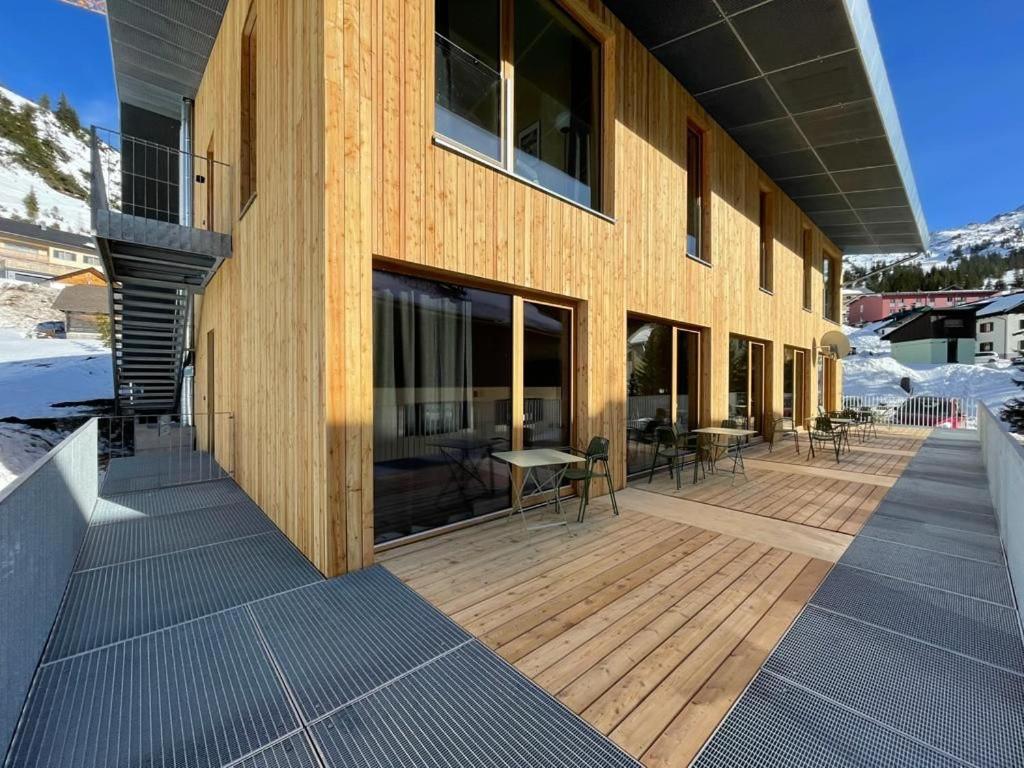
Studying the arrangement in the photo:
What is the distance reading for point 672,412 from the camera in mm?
6746

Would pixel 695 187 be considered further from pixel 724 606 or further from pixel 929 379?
pixel 929 379

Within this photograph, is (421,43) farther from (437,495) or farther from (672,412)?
(672,412)

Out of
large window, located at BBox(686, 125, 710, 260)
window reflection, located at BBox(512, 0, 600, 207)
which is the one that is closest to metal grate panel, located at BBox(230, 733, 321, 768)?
window reflection, located at BBox(512, 0, 600, 207)

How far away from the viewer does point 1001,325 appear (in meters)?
32.9

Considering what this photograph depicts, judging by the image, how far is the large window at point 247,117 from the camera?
5.26m

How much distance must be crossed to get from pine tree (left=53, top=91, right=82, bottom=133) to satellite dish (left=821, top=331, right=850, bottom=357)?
248ft

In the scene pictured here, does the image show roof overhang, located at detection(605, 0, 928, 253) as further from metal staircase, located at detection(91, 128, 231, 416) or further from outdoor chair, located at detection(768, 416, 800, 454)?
metal staircase, located at detection(91, 128, 231, 416)

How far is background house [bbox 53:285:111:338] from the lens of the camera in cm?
2391

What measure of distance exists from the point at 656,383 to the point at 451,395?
11.9 feet

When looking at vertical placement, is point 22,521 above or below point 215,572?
above

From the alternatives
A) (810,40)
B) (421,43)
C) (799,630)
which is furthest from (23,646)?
(810,40)

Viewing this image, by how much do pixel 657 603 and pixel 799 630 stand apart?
2.44ft

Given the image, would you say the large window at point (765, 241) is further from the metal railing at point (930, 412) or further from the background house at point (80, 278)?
the background house at point (80, 278)

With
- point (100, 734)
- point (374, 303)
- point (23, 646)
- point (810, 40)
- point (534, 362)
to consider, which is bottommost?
point (100, 734)
